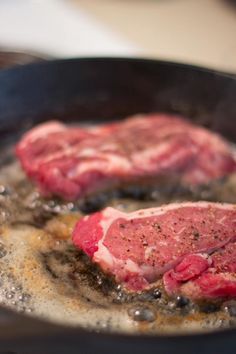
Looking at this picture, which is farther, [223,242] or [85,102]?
[85,102]

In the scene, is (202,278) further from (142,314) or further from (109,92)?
(109,92)

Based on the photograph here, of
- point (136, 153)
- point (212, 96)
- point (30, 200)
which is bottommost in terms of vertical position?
point (30, 200)

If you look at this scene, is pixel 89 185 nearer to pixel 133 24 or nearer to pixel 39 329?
pixel 39 329

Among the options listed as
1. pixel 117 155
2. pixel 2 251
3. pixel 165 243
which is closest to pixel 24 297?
pixel 2 251

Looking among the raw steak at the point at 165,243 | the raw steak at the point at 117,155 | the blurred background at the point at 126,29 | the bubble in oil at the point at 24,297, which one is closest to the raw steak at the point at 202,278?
the raw steak at the point at 165,243

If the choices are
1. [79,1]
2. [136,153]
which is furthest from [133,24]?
[136,153]

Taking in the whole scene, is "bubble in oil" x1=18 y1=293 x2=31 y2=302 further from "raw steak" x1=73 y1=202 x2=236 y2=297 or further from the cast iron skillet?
the cast iron skillet

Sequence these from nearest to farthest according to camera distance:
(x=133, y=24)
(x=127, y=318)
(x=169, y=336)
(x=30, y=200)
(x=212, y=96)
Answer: (x=169, y=336) → (x=127, y=318) → (x=30, y=200) → (x=212, y=96) → (x=133, y=24)
